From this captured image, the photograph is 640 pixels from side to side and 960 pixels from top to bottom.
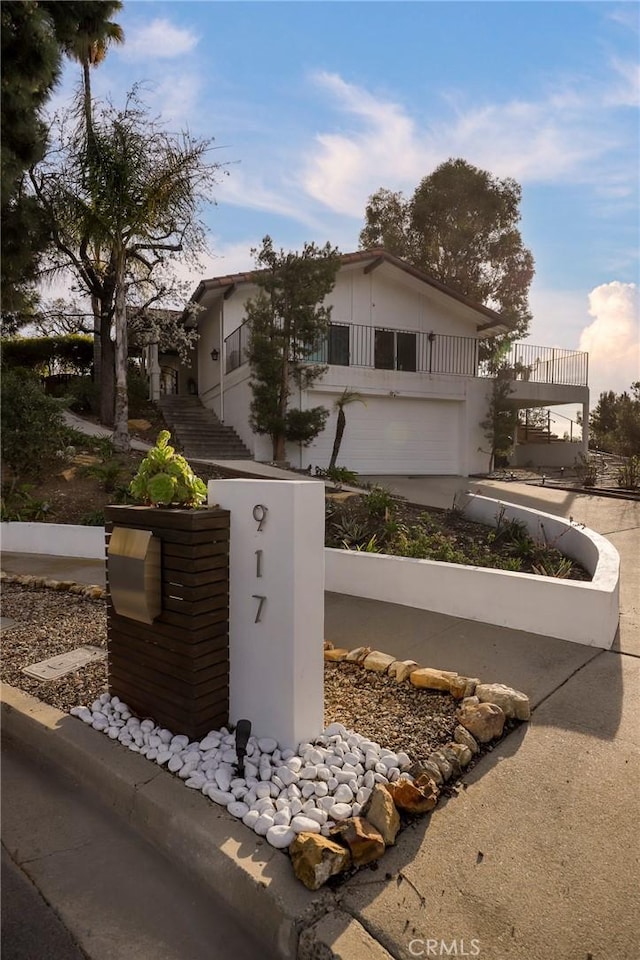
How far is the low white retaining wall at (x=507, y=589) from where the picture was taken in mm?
4148

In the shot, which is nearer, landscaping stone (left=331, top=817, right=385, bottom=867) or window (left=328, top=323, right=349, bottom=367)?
landscaping stone (left=331, top=817, right=385, bottom=867)

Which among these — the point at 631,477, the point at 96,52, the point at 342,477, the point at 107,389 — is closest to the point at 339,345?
the point at 107,389

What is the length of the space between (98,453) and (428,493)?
6668mm

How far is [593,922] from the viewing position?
184cm

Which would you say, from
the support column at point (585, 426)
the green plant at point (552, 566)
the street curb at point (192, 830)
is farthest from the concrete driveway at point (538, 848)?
the support column at point (585, 426)

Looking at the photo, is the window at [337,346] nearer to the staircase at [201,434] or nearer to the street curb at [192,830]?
the staircase at [201,434]

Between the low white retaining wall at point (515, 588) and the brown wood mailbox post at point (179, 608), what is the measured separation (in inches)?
102

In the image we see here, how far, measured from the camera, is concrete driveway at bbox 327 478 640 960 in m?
1.79

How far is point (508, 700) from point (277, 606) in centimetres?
141

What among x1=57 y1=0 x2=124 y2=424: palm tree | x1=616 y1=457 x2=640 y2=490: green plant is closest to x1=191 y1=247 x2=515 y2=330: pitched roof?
x1=57 y1=0 x2=124 y2=424: palm tree

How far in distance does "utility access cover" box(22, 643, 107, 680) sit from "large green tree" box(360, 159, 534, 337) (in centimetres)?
2218

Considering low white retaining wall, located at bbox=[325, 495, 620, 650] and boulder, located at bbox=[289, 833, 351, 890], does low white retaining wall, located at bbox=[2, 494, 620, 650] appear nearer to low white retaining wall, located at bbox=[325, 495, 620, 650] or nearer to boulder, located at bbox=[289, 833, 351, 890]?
low white retaining wall, located at bbox=[325, 495, 620, 650]

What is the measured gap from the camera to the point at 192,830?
225cm

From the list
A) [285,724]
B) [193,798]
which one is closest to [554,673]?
[285,724]
